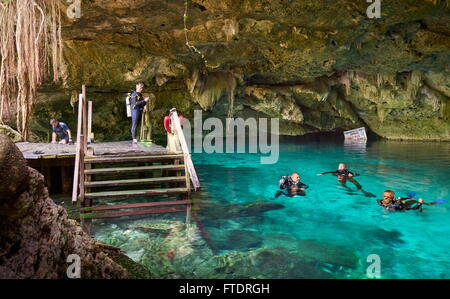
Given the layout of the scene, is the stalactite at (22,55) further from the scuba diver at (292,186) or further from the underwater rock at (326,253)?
the scuba diver at (292,186)

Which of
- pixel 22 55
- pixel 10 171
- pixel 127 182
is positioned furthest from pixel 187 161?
pixel 10 171

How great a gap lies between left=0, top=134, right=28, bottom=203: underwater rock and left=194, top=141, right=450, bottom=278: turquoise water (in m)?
3.38

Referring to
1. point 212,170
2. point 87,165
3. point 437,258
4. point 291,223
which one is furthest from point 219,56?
point 437,258

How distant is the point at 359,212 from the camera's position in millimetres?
7562

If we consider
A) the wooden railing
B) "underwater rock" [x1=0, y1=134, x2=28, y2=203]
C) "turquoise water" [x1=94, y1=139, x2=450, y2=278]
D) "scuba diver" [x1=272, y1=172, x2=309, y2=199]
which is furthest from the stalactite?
"scuba diver" [x1=272, y1=172, x2=309, y2=199]

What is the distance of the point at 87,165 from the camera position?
313 inches

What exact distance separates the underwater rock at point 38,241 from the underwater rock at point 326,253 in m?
3.12

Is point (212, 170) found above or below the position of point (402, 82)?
below

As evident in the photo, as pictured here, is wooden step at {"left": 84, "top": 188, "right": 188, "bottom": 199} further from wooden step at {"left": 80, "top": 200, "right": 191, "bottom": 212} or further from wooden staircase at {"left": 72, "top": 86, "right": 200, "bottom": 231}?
wooden step at {"left": 80, "top": 200, "right": 191, "bottom": 212}

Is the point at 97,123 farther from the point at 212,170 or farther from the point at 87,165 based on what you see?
the point at 87,165

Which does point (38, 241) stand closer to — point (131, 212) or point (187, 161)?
point (131, 212)

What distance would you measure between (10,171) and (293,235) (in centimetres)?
489

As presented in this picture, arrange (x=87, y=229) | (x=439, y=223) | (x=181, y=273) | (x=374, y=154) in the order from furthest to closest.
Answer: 1. (x=374, y=154)
2. (x=439, y=223)
3. (x=87, y=229)
4. (x=181, y=273)

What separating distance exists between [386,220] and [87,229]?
20.6 ft
